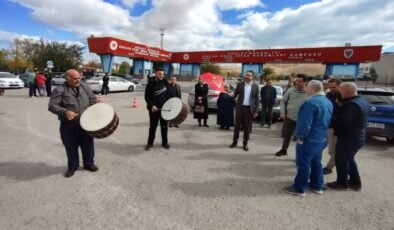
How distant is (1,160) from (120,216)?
10.7ft

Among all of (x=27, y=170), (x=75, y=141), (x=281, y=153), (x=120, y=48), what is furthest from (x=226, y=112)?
(x=120, y=48)

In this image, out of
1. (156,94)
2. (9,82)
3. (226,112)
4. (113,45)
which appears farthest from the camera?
(113,45)

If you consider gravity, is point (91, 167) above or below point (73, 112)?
below

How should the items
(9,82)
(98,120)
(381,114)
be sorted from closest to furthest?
(98,120) → (381,114) → (9,82)

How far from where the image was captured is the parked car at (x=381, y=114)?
6.44 metres

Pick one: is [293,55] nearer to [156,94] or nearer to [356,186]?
[156,94]

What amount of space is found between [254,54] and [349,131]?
27.6m

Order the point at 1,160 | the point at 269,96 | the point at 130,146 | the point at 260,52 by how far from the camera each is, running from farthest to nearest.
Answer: the point at 260,52
the point at 269,96
the point at 130,146
the point at 1,160

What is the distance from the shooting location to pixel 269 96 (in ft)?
29.0

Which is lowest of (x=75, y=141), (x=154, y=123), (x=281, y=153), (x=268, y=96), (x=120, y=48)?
(x=281, y=153)

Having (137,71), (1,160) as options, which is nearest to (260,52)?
(137,71)

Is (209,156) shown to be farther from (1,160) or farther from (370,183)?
(1,160)

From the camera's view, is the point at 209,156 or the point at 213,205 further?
the point at 209,156

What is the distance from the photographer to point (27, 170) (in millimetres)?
4289
